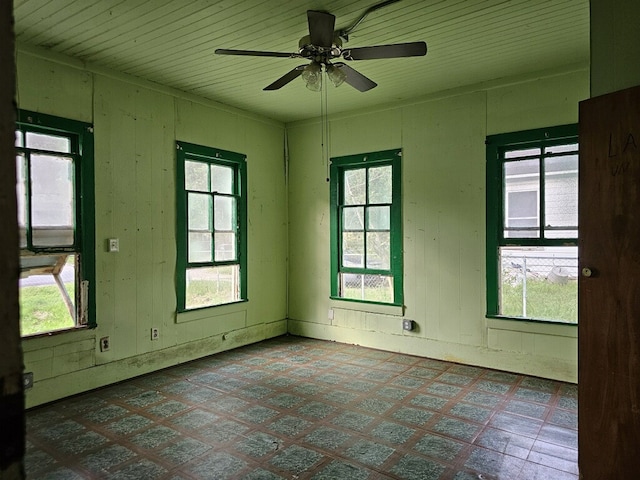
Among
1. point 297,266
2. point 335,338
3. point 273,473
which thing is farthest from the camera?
point 297,266

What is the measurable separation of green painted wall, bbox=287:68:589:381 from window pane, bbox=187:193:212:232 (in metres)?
1.60

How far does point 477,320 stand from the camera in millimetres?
4535

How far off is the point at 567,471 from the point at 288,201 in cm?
460

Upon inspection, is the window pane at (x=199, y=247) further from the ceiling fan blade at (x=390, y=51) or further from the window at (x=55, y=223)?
the ceiling fan blade at (x=390, y=51)

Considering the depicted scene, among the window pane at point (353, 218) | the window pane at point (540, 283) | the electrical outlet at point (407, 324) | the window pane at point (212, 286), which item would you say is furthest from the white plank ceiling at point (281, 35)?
the electrical outlet at point (407, 324)

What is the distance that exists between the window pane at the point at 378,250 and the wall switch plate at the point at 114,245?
294cm

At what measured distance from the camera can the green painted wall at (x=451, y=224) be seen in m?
4.16

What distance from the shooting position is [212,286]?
511 centimetres

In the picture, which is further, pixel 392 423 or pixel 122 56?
pixel 122 56

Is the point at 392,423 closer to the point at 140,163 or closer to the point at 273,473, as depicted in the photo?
the point at 273,473

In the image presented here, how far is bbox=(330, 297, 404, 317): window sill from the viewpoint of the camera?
16.7 feet

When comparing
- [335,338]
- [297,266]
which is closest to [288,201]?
[297,266]

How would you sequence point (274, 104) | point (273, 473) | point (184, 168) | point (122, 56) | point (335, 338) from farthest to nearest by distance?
point (335, 338), point (274, 104), point (184, 168), point (122, 56), point (273, 473)

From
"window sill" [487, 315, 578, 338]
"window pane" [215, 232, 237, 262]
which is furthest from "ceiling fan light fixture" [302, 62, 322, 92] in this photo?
"window sill" [487, 315, 578, 338]
